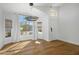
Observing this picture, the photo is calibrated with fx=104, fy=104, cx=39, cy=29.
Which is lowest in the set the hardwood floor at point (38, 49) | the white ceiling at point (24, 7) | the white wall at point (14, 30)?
the hardwood floor at point (38, 49)

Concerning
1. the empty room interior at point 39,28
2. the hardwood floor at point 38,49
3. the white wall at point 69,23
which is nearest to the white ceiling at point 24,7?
the empty room interior at point 39,28

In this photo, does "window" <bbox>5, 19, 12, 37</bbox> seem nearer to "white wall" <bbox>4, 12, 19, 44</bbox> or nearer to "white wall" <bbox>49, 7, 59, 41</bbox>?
"white wall" <bbox>4, 12, 19, 44</bbox>

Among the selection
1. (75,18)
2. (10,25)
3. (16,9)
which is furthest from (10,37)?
(75,18)

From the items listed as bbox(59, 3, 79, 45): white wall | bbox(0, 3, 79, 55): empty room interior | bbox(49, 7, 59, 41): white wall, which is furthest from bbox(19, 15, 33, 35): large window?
bbox(59, 3, 79, 45): white wall

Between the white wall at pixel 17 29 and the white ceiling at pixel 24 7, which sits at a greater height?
the white ceiling at pixel 24 7

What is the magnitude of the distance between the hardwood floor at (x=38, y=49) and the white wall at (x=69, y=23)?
112mm

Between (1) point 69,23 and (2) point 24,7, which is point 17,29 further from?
(1) point 69,23

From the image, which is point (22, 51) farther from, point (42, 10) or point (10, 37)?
point (42, 10)

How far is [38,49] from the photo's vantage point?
1616 mm

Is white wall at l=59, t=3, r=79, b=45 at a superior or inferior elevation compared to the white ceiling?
inferior

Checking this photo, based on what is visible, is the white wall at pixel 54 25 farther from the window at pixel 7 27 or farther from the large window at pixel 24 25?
the window at pixel 7 27

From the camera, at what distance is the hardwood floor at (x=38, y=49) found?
1603mm

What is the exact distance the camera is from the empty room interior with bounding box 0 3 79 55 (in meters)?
1.60

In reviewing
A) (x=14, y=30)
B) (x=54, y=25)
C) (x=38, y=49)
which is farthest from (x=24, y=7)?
(x=38, y=49)
